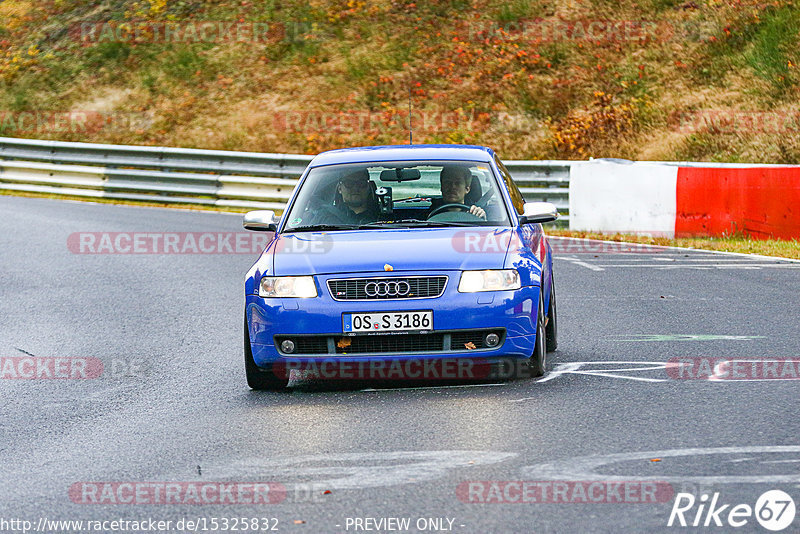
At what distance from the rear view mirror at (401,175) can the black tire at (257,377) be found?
64.3 inches

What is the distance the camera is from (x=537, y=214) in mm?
8805

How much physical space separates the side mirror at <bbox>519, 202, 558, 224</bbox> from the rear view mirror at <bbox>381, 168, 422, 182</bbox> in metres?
0.83

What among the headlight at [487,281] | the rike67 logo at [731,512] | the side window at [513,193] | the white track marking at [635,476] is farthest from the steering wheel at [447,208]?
the rike67 logo at [731,512]

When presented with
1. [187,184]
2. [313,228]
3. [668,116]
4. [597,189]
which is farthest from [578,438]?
[668,116]

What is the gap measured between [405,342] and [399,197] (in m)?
1.69

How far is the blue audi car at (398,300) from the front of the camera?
779 centimetres

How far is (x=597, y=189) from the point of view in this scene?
20.3m

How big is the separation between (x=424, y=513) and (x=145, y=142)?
98.4ft

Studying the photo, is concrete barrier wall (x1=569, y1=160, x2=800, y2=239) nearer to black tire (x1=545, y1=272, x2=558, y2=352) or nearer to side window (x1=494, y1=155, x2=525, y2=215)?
side window (x1=494, y1=155, x2=525, y2=215)

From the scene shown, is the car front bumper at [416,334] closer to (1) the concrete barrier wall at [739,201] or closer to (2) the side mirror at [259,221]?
(2) the side mirror at [259,221]

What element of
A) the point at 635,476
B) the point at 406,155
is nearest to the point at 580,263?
the point at 406,155

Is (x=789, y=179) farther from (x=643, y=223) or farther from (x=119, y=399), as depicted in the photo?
(x=119, y=399)

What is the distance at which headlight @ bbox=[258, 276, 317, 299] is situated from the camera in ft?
25.9

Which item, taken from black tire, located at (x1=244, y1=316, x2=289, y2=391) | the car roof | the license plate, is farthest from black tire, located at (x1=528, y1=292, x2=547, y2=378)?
black tire, located at (x1=244, y1=316, x2=289, y2=391)
